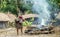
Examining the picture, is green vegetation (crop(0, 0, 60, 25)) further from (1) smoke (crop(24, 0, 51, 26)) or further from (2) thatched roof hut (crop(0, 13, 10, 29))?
(2) thatched roof hut (crop(0, 13, 10, 29))

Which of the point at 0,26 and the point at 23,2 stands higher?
the point at 23,2

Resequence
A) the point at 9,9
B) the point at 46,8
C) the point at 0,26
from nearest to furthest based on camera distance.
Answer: the point at 0,26 → the point at 46,8 → the point at 9,9

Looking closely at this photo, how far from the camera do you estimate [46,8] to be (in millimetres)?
36406

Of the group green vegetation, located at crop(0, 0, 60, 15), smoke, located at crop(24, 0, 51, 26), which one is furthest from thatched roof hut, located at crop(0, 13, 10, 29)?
green vegetation, located at crop(0, 0, 60, 15)

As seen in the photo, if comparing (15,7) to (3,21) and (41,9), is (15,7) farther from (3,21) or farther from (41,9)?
(3,21)

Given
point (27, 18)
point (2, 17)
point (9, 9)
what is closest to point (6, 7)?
point (9, 9)

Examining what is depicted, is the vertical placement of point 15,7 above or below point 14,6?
below

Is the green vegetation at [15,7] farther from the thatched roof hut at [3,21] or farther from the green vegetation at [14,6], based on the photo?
the thatched roof hut at [3,21]

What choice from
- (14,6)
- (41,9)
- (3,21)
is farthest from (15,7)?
(3,21)

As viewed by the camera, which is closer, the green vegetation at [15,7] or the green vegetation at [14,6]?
the green vegetation at [15,7]

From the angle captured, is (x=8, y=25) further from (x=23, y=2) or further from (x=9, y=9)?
(x=23, y=2)

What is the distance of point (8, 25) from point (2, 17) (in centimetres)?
212

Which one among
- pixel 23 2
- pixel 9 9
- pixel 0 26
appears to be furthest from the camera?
pixel 23 2

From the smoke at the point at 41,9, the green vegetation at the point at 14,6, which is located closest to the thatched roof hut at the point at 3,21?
the smoke at the point at 41,9
